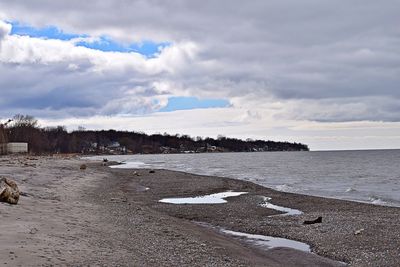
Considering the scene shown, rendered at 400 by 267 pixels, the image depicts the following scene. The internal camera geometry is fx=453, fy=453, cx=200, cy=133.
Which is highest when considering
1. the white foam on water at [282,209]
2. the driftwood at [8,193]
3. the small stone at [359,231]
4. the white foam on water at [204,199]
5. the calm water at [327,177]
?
the driftwood at [8,193]

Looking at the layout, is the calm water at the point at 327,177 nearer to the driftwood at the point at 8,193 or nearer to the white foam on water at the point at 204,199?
the white foam on water at the point at 204,199

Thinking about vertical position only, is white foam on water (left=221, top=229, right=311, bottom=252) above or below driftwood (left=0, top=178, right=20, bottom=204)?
below

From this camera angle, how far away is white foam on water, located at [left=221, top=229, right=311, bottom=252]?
50.4ft

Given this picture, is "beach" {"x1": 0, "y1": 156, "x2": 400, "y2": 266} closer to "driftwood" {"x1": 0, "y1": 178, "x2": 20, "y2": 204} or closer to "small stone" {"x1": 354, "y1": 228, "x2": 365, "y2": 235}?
"small stone" {"x1": 354, "y1": 228, "x2": 365, "y2": 235}

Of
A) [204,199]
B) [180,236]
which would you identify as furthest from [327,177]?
[180,236]

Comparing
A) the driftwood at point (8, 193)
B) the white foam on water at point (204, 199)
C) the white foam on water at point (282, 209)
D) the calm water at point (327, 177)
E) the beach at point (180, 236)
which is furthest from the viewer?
the calm water at point (327, 177)

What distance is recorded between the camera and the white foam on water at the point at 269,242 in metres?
15.4

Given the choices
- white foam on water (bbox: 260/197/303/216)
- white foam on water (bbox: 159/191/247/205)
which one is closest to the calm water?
white foam on water (bbox: 260/197/303/216)

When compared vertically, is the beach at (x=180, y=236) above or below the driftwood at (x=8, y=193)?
below

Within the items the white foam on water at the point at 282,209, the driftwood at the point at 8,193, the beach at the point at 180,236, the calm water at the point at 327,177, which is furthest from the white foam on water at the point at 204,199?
the driftwood at the point at 8,193

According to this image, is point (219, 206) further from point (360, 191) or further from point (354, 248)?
point (360, 191)

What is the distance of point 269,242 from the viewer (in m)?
16.1

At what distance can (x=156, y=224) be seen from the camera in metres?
17.3

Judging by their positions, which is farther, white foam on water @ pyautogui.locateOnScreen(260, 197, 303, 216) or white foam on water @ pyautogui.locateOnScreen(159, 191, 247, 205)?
white foam on water @ pyautogui.locateOnScreen(159, 191, 247, 205)
